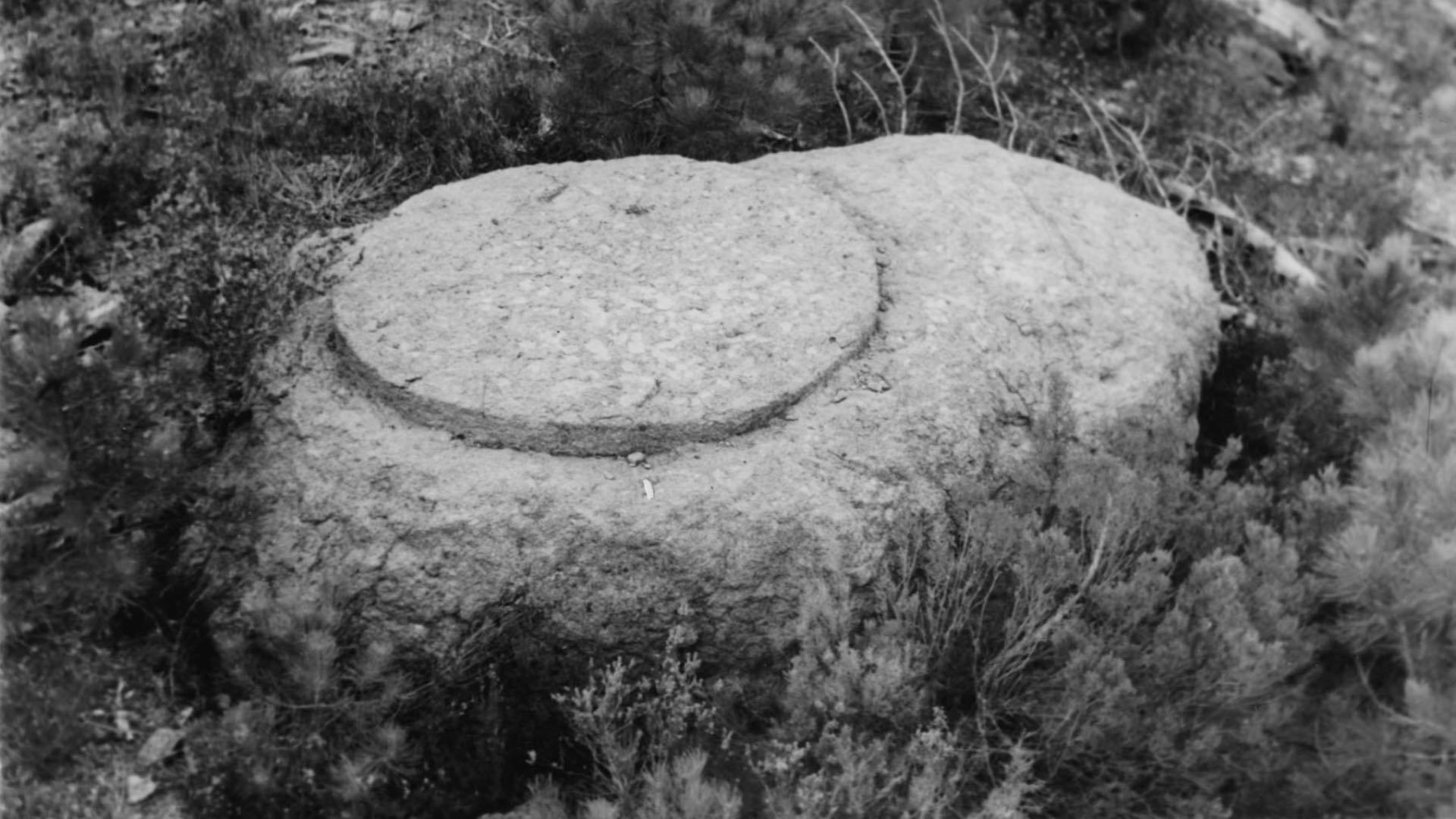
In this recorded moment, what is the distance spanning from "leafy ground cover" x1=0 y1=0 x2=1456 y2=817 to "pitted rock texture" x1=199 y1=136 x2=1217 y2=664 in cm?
13

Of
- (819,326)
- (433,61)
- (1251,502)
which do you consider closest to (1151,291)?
(1251,502)

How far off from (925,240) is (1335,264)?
60.1 inches

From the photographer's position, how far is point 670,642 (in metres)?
3.46

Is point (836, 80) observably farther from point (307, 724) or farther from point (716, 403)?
point (307, 724)

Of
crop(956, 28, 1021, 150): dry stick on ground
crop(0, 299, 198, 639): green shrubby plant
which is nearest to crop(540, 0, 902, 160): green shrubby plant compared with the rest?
crop(956, 28, 1021, 150): dry stick on ground

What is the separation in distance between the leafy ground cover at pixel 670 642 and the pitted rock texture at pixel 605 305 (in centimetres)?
44

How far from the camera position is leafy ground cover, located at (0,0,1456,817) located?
11.0 ft

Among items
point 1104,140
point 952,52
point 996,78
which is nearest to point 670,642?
point 952,52

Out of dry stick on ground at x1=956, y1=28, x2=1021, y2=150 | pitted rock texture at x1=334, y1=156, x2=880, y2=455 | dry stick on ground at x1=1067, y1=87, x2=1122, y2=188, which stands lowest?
dry stick on ground at x1=1067, y1=87, x2=1122, y2=188

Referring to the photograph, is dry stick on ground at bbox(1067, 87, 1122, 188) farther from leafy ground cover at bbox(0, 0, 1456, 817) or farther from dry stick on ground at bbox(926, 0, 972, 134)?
leafy ground cover at bbox(0, 0, 1456, 817)

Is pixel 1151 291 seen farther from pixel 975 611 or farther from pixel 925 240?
pixel 975 611

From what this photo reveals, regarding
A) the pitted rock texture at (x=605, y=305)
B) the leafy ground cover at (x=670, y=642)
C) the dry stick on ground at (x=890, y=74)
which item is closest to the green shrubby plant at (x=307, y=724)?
the leafy ground cover at (x=670, y=642)

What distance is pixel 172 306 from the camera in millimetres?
4316

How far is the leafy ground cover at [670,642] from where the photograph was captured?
335cm
